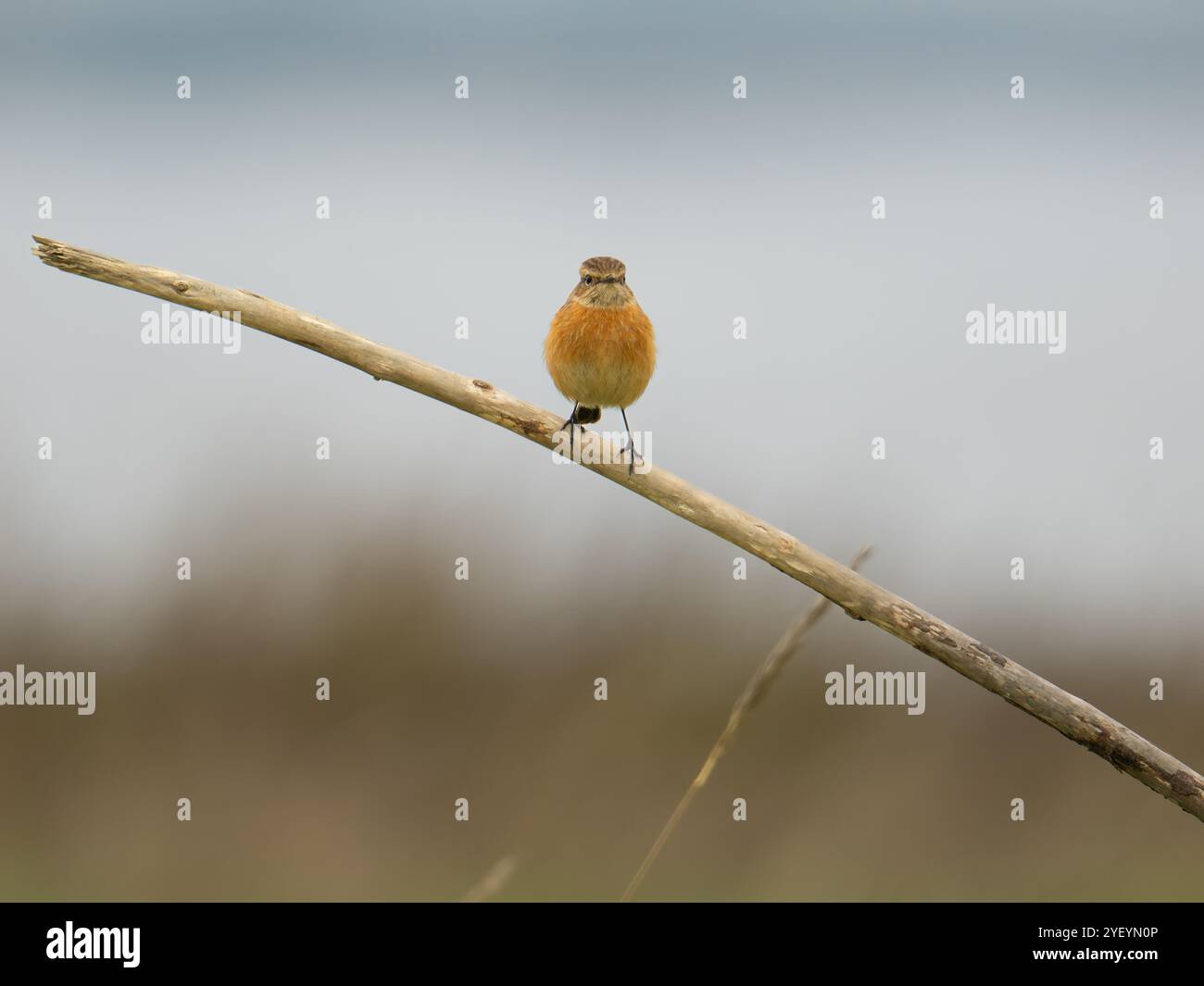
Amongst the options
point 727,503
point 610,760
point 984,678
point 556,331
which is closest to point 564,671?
point 610,760

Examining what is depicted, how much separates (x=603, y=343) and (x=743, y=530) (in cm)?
171

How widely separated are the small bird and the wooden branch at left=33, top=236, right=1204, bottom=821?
1.26 m

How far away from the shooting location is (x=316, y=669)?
15.8 ft

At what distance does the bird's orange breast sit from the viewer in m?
4.19

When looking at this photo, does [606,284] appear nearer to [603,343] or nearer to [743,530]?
[603,343]

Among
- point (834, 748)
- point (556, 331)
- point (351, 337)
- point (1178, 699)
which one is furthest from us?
point (1178, 699)

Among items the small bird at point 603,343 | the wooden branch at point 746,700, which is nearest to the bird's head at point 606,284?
the small bird at point 603,343

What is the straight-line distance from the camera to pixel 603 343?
4.19 meters

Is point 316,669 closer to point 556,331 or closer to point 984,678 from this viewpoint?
point 556,331

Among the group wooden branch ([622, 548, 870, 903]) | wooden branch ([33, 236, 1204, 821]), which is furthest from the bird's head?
wooden branch ([622, 548, 870, 903])

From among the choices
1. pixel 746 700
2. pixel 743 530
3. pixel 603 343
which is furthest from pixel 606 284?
pixel 746 700

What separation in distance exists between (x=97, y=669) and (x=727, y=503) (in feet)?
12.0

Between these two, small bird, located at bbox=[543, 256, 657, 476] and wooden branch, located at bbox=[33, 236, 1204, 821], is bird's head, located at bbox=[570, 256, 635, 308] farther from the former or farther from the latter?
wooden branch, located at bbox=[33, 236, 1204, 821]

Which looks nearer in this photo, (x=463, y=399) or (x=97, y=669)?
(x=463, y=399)
